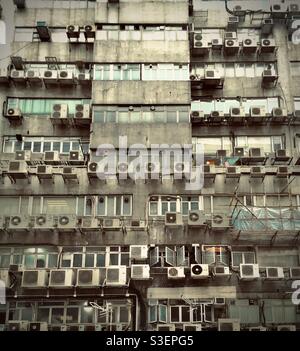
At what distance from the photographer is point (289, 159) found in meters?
14.8

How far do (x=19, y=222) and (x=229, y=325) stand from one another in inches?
223

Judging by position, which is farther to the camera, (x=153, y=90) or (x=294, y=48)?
(x=294, y=48)

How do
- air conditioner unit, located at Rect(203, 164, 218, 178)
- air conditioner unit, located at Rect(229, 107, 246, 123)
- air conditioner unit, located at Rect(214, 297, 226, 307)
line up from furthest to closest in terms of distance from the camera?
air conditioner unit, located at Rect(229, 107, 246, 123), air conditioner unit, located at Rect(203, 164, 218, 178), air conditioner unit, located at Rect(214, 297, 226, 307)

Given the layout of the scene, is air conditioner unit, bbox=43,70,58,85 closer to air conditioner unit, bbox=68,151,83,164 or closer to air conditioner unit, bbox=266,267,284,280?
air conditioner unit, bbox=68,151,83,164

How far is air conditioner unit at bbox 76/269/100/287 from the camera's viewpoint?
509 inches

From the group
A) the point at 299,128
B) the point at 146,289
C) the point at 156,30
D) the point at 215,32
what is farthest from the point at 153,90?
the point at 146,289

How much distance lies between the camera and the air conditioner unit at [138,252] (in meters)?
13.3

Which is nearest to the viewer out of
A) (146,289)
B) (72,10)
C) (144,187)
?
(146,289)

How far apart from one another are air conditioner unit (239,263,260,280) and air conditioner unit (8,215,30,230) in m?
5.39

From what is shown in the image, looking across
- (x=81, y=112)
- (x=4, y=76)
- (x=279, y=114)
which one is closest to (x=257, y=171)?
(x=279, y=114)

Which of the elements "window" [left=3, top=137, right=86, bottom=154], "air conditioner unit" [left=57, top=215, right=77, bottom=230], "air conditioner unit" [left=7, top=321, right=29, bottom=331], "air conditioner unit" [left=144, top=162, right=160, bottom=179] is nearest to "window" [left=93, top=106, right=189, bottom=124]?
"window" [left=3, top=137, right=86, bottom=154]

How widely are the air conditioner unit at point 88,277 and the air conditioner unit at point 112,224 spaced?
3.73 feet

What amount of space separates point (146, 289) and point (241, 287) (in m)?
2.33

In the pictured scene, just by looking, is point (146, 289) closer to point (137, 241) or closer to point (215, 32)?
point (137, 241)
